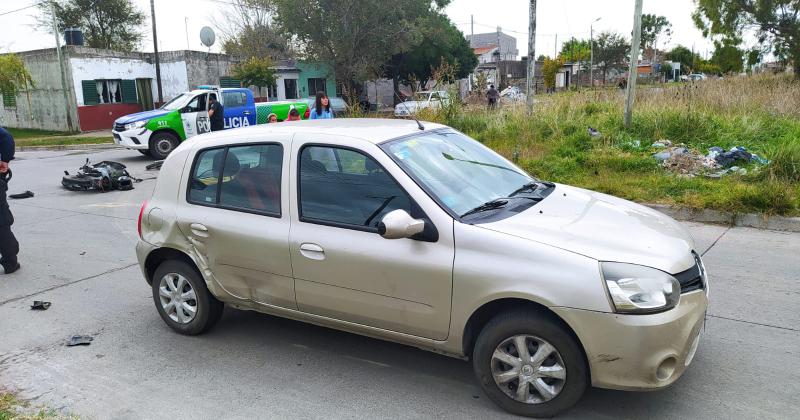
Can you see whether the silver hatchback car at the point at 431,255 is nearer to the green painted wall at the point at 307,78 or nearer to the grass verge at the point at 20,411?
the grass verge at the point at 20,411

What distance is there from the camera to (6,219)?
6551 millimetres

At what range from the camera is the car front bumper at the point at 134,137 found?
16219mm

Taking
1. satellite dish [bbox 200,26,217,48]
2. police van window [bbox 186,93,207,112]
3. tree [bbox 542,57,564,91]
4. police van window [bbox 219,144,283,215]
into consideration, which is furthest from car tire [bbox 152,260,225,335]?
tree [bbox 542,57,564,91]

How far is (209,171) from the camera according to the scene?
14.7 feet

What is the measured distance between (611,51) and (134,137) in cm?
5857

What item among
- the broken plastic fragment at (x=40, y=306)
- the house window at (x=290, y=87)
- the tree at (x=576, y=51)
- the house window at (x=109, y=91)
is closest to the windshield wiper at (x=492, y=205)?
the broken plastic fragment at (x=40, y=306)

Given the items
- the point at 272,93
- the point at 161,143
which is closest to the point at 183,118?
the point at 161,143

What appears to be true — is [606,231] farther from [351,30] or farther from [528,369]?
[351,30]

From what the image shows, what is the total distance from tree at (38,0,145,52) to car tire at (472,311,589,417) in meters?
45.0

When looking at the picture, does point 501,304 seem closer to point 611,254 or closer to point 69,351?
point 611,254

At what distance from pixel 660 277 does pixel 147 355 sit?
3.55 metres

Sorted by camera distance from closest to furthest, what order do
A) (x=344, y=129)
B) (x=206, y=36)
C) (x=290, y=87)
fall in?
(x=344, y=129), (x=206, y=36), (x=290, y=87)

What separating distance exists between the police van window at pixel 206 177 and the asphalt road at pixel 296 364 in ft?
3.65

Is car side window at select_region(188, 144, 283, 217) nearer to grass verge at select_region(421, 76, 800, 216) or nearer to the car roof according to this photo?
Answer: the car roof
